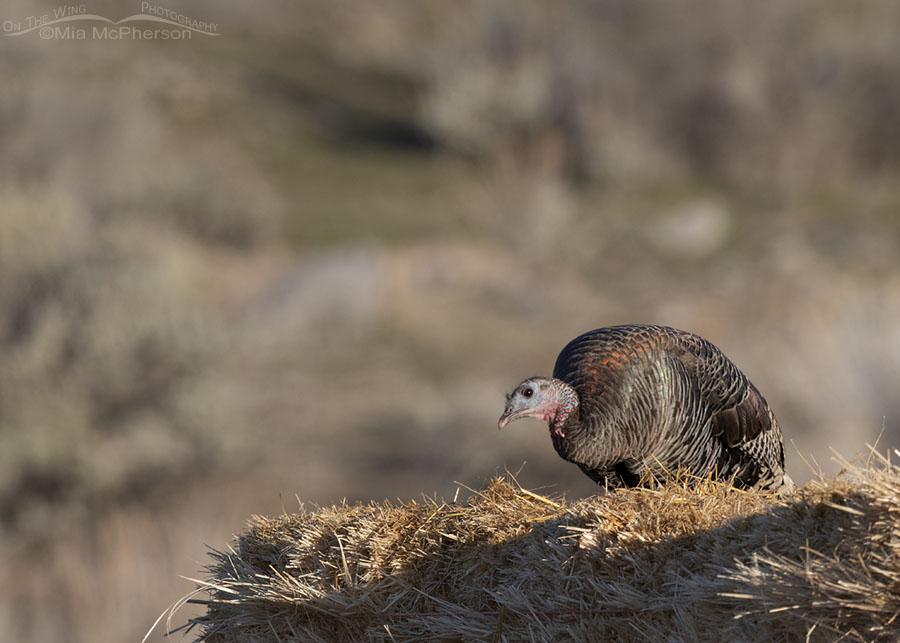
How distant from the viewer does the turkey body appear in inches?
160

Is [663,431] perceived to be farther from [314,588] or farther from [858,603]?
[858,603]

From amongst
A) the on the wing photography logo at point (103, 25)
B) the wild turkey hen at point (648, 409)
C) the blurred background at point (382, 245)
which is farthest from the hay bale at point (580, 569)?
the on the wing photography logo at point (103, 25)

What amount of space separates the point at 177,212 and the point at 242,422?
9.25m

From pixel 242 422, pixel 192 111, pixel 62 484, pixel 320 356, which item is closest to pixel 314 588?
pixel 62 484

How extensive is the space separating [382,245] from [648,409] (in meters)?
14.3

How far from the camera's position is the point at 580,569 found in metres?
2.79

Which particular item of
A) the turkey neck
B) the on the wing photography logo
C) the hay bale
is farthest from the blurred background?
the hay bale

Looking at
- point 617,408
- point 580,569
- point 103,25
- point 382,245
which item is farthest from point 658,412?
point 103,25

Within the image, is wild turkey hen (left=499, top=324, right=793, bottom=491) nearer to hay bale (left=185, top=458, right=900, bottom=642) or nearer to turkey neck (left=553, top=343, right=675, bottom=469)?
turkey neck (left=553, top=343, right=675, bottom=469)

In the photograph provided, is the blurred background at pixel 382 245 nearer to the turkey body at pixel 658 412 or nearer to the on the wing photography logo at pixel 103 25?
the on the wing photography logo at pixel 103 25

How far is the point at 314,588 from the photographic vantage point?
3.13 m

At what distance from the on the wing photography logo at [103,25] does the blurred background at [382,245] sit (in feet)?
1.10

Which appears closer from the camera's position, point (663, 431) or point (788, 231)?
point (663, 431)

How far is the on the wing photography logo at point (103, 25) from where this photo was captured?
19.5 metres
